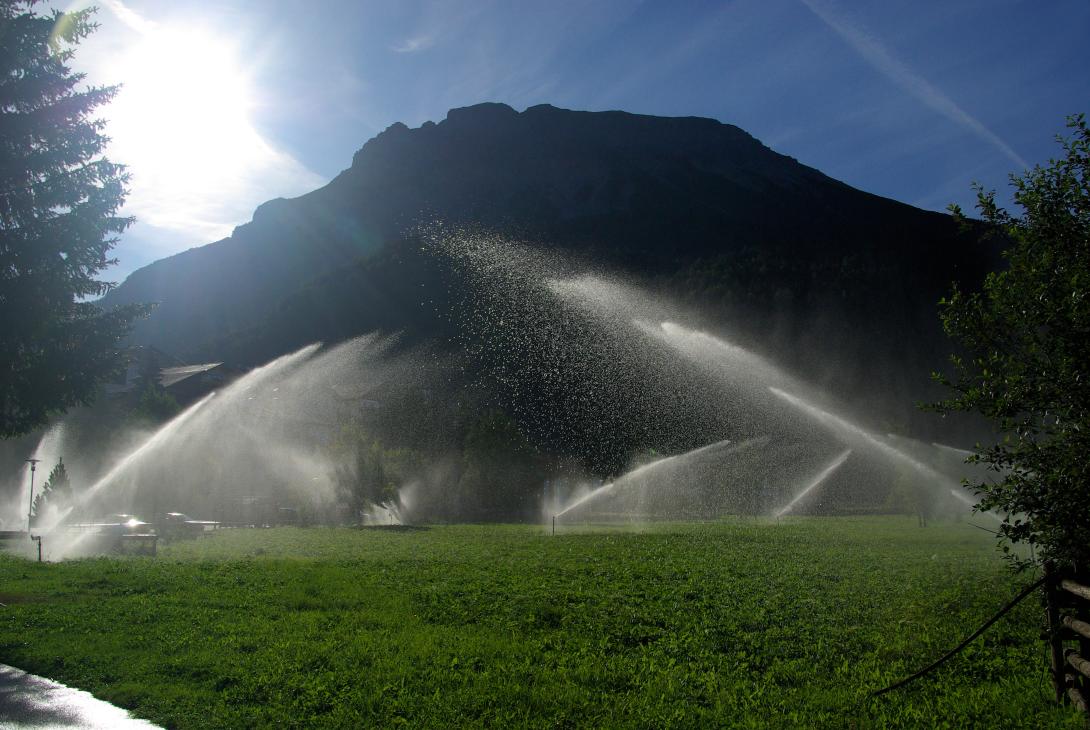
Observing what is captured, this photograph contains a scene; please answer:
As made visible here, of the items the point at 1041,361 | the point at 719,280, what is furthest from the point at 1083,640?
the point at 719,280

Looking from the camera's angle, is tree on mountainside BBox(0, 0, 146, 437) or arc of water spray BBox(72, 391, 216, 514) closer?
tree on mountainside BBox(0, 0, 146, 437)

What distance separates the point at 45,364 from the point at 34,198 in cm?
359

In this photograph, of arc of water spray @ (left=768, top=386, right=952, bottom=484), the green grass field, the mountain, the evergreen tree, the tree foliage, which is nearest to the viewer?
the tree foliage

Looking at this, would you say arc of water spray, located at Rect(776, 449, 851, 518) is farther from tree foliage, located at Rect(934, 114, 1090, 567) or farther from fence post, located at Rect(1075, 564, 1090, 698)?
tree foliage, located at Rect(934, 114, 1090, 567)

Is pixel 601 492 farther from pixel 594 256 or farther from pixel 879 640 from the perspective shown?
pixel 594 256

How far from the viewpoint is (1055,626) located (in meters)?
7.44

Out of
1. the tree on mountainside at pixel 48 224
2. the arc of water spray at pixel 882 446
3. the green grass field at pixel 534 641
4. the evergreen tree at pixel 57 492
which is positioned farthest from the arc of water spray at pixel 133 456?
the arc of water spray at pixel 882 446

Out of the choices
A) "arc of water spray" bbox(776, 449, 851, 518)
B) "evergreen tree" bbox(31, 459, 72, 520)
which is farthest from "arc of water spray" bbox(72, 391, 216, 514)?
"arc of water spray" bbox(776, 449, 851, 518)

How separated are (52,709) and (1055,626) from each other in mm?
10390

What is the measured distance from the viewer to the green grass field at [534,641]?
8.19 metres

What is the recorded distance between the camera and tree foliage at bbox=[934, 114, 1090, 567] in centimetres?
625

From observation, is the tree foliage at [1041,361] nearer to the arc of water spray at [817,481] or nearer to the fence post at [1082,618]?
the fence post at [1082,618]

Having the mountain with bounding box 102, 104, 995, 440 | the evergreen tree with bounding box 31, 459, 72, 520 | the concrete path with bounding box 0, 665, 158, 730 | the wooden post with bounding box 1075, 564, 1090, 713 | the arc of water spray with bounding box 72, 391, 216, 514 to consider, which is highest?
the mountain with bounding box 102, 104, 995, 440

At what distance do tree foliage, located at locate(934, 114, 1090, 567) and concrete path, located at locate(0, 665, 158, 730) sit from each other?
28.3 ft
